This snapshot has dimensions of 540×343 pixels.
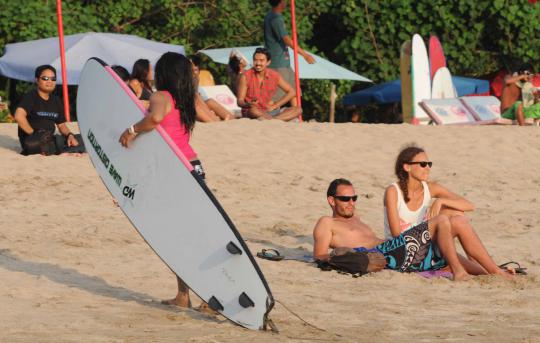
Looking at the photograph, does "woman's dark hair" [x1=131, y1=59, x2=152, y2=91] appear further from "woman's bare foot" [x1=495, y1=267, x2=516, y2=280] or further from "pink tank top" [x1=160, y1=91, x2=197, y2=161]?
"pink tank top" [x1=160, y1=91, x2=197, y2=161]

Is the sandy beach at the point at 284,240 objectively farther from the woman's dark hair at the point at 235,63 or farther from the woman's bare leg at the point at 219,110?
the woman's dark hair at the point at 235,63

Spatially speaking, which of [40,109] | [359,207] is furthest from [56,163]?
[359,207]

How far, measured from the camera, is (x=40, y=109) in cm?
1137

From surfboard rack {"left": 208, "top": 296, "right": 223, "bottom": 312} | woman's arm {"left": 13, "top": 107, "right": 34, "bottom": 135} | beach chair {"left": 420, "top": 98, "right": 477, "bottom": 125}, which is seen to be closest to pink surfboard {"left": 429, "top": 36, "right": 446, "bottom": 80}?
beach chair {"left": 420, "top": 98, "right": 477, "bottom": 125}

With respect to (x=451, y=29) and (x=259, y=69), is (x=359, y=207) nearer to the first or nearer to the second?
(x=259, y=69)

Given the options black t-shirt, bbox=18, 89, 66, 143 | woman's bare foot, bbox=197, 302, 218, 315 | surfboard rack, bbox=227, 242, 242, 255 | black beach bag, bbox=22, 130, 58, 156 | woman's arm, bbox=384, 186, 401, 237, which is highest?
black t-shirt, bbox=18, 89, 66, 143

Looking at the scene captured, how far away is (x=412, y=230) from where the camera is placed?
7.50m

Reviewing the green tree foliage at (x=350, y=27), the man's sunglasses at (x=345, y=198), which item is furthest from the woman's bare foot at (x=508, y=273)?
the green tree foliage at (x=350, y=27)

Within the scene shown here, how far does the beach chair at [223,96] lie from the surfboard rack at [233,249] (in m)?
9.28

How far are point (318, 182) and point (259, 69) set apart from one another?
224 cm

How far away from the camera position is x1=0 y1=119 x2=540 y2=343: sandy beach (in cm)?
593

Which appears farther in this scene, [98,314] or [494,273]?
[494,273]

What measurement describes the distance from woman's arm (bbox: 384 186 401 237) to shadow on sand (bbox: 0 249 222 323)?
1671 mm

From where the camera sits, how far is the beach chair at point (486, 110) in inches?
599
